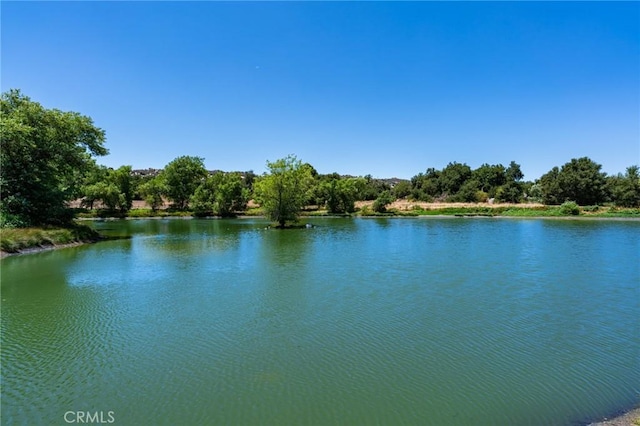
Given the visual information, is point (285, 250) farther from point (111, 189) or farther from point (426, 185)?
point (426, 185)

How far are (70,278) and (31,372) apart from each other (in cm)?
1209

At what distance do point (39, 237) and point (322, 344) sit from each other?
2906 cm

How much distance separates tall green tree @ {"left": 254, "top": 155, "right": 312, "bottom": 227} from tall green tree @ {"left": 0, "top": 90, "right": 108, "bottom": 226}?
2210cm

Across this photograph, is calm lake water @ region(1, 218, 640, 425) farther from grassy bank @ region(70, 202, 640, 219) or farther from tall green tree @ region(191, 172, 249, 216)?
tall green tree @ region(191, 172, 249, 216)

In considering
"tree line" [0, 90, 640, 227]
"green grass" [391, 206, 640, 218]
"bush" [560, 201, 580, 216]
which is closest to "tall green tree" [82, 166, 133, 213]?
"tree line" [0, 90, 640, 227]

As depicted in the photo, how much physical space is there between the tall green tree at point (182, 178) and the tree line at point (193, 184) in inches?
9.0

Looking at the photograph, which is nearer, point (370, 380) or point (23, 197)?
point (370, 380)

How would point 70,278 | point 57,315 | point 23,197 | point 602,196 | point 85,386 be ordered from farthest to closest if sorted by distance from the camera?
1. point 602,196
2. point 23,197
3. point 70,278
4. point 57,315
5. point 85,386

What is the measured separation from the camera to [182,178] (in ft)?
299

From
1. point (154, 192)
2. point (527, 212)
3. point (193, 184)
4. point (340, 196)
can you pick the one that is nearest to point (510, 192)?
point (527, 212)

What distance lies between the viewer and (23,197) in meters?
31.9

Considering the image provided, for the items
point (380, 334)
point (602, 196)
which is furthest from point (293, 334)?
point (602, 196)

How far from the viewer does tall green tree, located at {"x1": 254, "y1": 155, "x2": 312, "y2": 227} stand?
53000mm

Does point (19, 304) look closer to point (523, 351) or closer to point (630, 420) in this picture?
point (523, 351)
